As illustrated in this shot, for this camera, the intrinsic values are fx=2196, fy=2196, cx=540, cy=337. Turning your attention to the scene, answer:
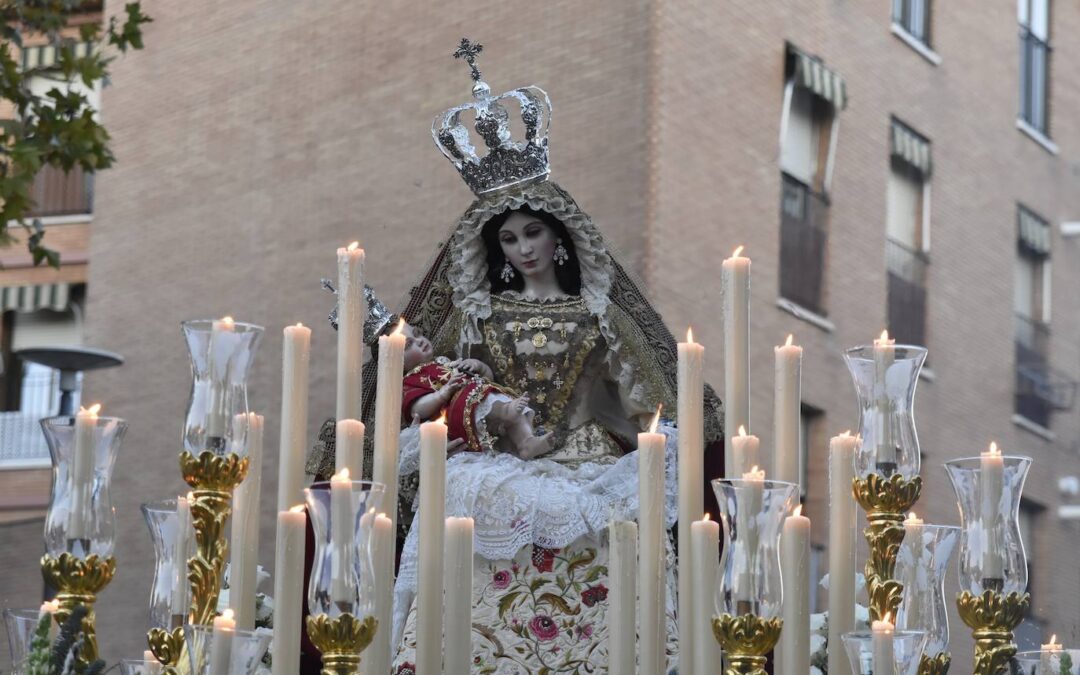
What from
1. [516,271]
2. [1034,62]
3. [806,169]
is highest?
[1034,62]

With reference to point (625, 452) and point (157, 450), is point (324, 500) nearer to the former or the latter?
point (625, 452)

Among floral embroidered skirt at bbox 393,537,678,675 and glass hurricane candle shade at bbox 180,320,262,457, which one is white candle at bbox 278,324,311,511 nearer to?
glass hurricane candle shade at bbox 180,320,262,457

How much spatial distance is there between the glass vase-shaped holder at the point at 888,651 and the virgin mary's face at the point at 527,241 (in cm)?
262

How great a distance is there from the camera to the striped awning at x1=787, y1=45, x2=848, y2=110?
15123 millimetres

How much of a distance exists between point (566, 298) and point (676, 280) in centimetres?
768

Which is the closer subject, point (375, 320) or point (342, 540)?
point (342, 540)

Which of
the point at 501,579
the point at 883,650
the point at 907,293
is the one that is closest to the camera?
the point at 883,650

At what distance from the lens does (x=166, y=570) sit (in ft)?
11.5

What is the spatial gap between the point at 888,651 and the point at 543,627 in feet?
6.01

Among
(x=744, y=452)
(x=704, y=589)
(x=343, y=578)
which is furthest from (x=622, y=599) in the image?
(x=343, y=578)

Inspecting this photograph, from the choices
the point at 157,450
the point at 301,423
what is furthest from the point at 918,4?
the point at 301,423

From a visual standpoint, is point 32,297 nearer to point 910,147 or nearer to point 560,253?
point 910,147

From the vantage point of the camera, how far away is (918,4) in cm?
1720

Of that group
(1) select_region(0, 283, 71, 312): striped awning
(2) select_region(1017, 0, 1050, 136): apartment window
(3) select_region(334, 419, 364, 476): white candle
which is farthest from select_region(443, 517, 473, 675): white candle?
(2) select_region(1017, 0, 1050, 136): apartment window
